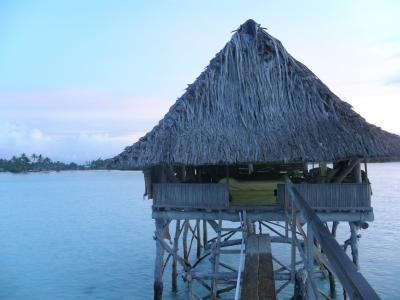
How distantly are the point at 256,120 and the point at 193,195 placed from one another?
2.04 m

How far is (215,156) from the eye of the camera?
8305 millimetres

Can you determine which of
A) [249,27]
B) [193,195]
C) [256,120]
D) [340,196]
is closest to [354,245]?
[340,196]

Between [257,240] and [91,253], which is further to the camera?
[91,253]

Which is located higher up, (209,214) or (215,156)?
(215,156)

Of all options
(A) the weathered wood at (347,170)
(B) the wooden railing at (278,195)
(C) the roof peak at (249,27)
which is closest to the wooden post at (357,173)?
(A) the weathered wood at (347,170)

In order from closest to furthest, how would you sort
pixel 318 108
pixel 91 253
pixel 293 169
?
pixel 318 108 < pixel 293 169 < pixel 91 253

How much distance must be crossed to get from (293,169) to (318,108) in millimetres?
3765

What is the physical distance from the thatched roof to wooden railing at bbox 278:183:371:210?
24.2 inches

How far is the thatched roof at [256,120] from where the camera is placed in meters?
8.27

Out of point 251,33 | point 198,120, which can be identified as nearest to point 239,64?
point 251,33

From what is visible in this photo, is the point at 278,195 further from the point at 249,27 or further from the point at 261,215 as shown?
the point at 249,27

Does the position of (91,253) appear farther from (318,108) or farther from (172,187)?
(318,108)

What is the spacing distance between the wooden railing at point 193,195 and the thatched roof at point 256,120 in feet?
2.16

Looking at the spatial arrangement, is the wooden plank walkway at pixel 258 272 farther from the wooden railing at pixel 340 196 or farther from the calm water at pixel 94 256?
the calm water at pixel 94 256
